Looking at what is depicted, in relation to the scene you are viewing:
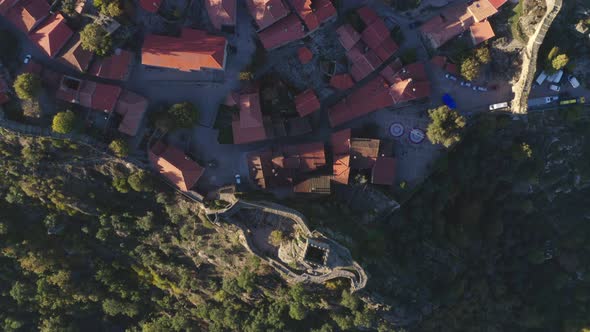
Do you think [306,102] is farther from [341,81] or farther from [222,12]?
[222,12]

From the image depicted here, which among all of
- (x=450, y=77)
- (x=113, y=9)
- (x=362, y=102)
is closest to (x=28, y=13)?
(x=113, y=9)

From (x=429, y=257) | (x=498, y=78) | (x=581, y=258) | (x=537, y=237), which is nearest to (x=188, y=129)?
(x=429, y=257)

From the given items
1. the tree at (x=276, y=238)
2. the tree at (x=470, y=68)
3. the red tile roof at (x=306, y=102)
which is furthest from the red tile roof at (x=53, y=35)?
the tree at (x=470, y=68)

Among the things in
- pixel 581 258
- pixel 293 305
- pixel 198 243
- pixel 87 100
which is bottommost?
pixel 581 258

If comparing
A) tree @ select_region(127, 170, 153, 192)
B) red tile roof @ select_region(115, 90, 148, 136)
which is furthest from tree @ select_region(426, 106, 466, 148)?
tree @ select_region(127, 170, 153, 192)

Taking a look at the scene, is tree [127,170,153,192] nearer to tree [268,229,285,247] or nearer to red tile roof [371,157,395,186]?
tree [268,229,285,247]

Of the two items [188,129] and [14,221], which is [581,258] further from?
[14,221]

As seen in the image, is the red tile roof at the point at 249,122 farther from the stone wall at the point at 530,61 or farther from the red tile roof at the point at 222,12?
the stone wall at the point at 530,61
